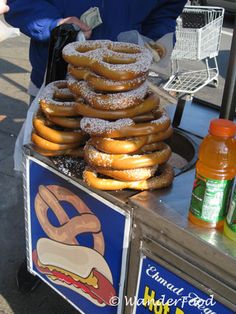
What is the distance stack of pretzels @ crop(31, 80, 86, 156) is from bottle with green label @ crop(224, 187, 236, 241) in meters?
0.67

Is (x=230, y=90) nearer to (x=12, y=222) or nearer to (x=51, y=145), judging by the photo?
(x=51, y=145)

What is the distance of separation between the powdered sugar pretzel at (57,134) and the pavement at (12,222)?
114 centimetres

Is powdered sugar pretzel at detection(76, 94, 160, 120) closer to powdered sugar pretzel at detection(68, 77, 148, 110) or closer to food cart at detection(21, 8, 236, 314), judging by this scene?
powdered sugar pretzel at detection(68, 77, 148, 110)

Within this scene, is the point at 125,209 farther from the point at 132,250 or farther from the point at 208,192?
the point at 208,192

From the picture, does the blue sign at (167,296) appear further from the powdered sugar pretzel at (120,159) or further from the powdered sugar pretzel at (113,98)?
the powdered sugar pretzel at (113,98)

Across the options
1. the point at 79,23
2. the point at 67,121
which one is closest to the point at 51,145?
the point at 67,121

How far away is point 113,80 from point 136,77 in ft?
0.27

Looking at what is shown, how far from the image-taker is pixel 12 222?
10.0ft

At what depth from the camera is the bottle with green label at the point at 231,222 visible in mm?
1251

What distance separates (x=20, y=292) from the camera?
8.15 ft

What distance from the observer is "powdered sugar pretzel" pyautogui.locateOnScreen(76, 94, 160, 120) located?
1519 mm

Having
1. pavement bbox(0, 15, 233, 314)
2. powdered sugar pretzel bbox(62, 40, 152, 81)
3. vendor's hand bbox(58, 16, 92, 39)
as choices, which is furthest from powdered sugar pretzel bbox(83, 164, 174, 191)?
pavement bbox(0, 15, 233, 314)

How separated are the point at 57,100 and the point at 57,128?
0.12 metres

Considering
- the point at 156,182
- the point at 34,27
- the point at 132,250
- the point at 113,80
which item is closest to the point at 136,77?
the point at 113,80
